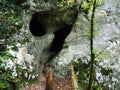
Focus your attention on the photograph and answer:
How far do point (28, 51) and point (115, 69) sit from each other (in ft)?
13.0

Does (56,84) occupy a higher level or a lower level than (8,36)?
lower

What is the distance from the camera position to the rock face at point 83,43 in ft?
44.4

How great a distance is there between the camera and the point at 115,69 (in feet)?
42.9

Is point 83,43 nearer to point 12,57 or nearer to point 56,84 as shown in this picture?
point 56,84

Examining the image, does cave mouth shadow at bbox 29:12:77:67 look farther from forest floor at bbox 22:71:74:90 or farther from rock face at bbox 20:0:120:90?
forest floor at bbox 22:71:74:90

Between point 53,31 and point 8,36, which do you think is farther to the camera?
point 53,31

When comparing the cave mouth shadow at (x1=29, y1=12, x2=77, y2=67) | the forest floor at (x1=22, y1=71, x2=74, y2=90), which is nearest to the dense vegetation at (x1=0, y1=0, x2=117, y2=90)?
the forest floor at (x1=22, y1=71, x2=74, y2=90)

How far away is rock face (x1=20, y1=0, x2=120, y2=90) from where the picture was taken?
44.4 feet

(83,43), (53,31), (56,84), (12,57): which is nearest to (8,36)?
(12,57)

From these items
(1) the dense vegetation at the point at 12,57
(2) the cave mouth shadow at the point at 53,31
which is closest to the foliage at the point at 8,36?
(1) the dense vegetation at the point at 12,57

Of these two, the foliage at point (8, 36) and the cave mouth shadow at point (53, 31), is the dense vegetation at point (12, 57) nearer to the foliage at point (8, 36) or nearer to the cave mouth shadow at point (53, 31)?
the foliage at point (8, 36)

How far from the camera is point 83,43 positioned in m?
14.5

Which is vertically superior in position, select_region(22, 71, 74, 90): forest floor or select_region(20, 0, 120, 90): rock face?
select_region(20, 0, 120, 90): rock face

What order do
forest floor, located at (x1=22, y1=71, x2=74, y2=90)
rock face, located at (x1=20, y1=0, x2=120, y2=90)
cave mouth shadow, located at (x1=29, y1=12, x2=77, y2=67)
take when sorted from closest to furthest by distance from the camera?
forest floor, located at (x1=22, y1=71, x2=74, y2=90) < rock face, located at (x1=20, y1=0, x2=120, y2=90) < cave mouth shadow, located at (x1=29, y1=12, x2=77, y2=67)
